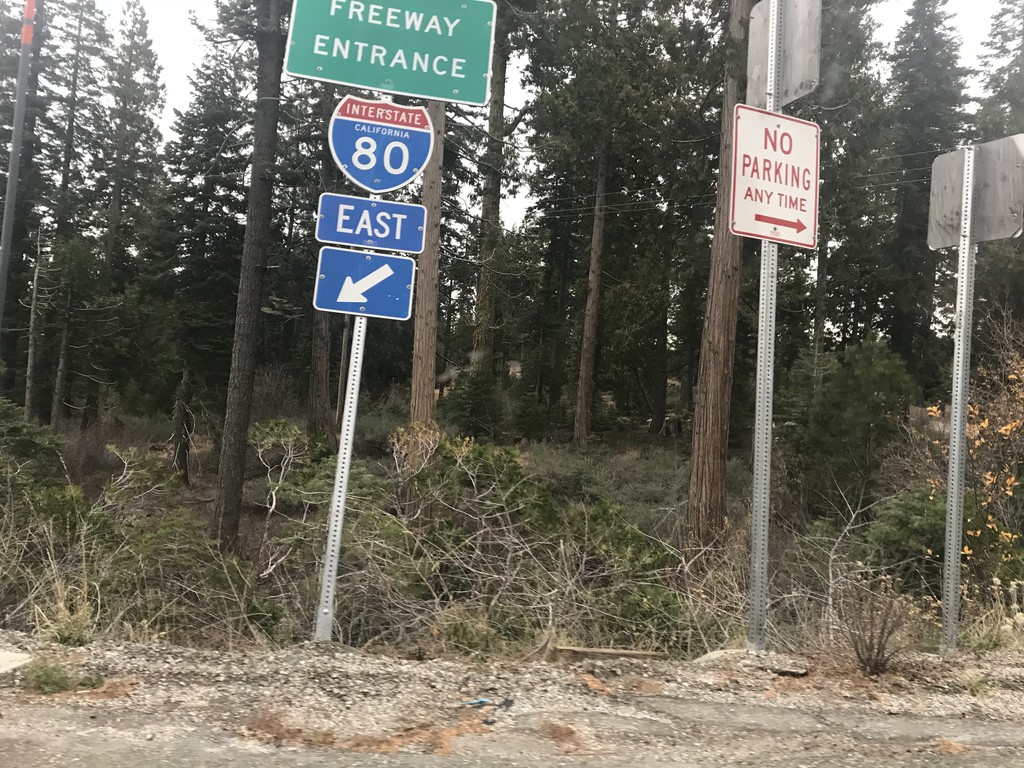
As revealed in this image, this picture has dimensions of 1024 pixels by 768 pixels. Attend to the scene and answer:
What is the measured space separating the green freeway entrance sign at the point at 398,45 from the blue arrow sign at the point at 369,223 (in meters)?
0.82

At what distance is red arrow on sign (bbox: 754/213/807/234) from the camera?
172 inches

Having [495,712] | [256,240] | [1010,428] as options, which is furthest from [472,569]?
[256,240]

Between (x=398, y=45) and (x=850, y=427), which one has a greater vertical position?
(x=398, y=45)

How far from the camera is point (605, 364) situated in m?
32.0

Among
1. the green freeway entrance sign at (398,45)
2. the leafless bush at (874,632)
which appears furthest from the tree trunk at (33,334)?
the leafless bush at (874,632)

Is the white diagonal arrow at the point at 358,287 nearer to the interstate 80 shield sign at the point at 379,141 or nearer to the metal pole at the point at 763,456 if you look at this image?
the interstate 80 shield sign at the point at 379,141

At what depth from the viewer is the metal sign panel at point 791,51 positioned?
4391 millimetres

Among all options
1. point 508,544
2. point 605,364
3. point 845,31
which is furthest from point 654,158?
point 508,544

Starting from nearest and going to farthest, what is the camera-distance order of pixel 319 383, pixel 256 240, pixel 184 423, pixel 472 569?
pixel 472 569, pixel 256 240, pixel 319 383, pixel 184 423

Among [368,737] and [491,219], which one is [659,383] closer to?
[491,219]

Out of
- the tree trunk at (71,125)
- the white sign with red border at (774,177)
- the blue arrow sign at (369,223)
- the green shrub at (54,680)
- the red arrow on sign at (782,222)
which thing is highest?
the tree trunk at (71,125)

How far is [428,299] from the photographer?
1260cm

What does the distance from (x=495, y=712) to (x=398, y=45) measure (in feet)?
12.4

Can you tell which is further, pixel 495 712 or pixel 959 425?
pixel 959 425
